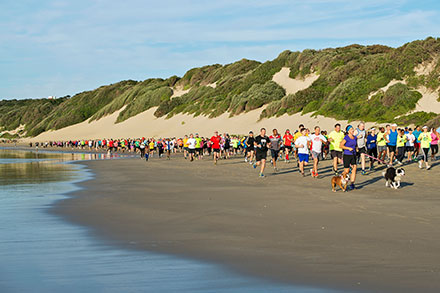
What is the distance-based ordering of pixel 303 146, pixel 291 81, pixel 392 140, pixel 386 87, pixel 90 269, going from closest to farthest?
pixel 90 269 → pixel 303 146 → pixel 392 140 → pixel 386 87 → pixel 291 81

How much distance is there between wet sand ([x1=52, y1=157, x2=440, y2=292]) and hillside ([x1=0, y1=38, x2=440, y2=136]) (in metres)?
30.8

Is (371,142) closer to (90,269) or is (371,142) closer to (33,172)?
(33,172)

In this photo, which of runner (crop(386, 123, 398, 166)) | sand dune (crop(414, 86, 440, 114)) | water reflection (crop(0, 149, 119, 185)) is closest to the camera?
water reflection (crop(0, 149, 119, 185))

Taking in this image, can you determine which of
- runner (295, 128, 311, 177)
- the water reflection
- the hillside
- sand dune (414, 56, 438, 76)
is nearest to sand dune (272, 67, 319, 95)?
the hillside

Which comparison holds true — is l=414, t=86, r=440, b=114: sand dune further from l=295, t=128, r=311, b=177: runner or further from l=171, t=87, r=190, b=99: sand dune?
l=171, t=87, r=190, b=99: sand dune

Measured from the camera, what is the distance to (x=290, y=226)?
9.95m

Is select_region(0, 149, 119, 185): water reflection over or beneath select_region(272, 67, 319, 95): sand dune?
beneath

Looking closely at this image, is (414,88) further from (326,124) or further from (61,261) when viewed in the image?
(61,261)

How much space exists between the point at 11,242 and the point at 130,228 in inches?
82.0

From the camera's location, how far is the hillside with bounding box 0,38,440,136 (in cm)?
5278

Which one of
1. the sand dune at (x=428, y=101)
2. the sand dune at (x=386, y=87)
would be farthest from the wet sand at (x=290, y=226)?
the sand dune at (x=386, y=87)

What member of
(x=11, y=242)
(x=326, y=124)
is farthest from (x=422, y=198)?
(x=326, y=124)

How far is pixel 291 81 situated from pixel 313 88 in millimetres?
12180

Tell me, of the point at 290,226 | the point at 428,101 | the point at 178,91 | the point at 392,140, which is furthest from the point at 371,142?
the point at 178,91
